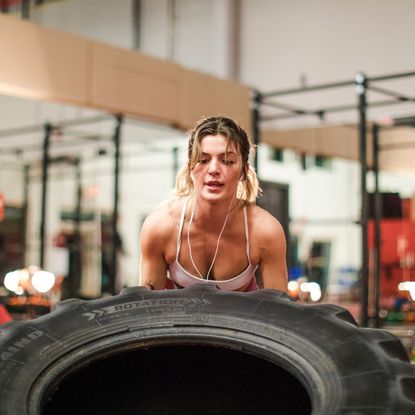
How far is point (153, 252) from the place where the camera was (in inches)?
80.4

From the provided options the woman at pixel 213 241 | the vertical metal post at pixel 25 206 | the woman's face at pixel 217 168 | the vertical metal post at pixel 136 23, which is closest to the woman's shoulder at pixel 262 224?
the woman at pixel 213 241

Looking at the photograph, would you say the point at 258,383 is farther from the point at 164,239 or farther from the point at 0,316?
the point at 0,316

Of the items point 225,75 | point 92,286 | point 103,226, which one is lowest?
point 92,286

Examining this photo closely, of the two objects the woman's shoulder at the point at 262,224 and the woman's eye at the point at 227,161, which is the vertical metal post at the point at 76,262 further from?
the woman's eye at the point at 227,161

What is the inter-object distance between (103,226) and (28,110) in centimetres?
218

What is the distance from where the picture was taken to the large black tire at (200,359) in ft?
4.33

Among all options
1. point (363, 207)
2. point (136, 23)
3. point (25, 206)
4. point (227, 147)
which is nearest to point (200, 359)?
point (227, 147)

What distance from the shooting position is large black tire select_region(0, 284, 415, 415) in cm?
132

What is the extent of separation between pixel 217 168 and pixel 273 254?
0.30m

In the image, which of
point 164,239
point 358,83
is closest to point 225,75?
point 358,83

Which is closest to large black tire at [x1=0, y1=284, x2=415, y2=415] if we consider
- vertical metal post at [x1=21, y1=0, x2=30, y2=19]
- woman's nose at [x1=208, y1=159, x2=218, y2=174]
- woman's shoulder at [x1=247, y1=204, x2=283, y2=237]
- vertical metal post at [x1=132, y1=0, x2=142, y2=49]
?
woman's nose at [x1=208, y1=159, x2=218, y2=174]

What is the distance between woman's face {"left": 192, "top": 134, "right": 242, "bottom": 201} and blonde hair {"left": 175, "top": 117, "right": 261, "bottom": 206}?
1cm

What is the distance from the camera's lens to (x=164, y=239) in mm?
2053

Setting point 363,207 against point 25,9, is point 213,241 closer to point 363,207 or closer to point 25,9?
point 363,207
